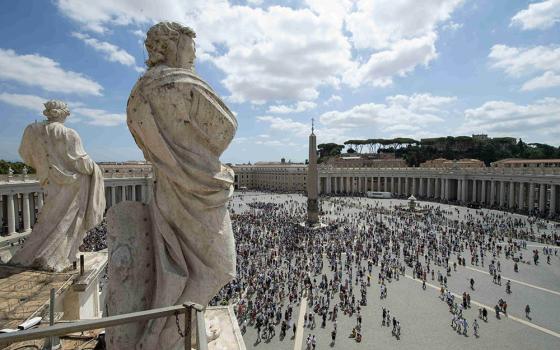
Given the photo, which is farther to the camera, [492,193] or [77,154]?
[492,193]

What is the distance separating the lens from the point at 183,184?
3.69 metres

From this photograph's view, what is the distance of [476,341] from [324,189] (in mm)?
67614

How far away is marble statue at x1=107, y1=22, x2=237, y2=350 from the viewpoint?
3607mm

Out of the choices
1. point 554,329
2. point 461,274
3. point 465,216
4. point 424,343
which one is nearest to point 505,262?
point 461,274

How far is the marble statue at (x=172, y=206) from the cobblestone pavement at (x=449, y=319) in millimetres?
10007

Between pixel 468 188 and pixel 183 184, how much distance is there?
66433 mm

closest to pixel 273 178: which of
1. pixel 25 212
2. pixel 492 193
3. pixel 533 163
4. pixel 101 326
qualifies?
pixel 492 193

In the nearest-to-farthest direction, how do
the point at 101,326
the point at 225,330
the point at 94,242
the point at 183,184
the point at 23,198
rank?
the point at 101,326, the point at 183,184, the point at 225,330, the point at 94,242, the point at 23,198

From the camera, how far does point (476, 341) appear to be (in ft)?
41.1

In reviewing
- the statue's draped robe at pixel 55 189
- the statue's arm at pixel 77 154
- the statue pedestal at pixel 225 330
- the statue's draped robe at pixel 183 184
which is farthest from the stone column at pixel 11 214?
the statue's draped robe at pixel 183 184

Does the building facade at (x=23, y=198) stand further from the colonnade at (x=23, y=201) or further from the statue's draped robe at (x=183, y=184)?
the statue's draped robe at (x=183, y=184)

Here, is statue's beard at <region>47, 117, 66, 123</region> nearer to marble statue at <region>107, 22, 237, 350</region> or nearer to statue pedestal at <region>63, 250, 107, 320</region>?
statue pedestal at <region>63, 250, 107, 320</region>

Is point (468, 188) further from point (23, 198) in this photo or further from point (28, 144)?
point (28, 144)

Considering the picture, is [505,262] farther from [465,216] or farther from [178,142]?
[178,142]
